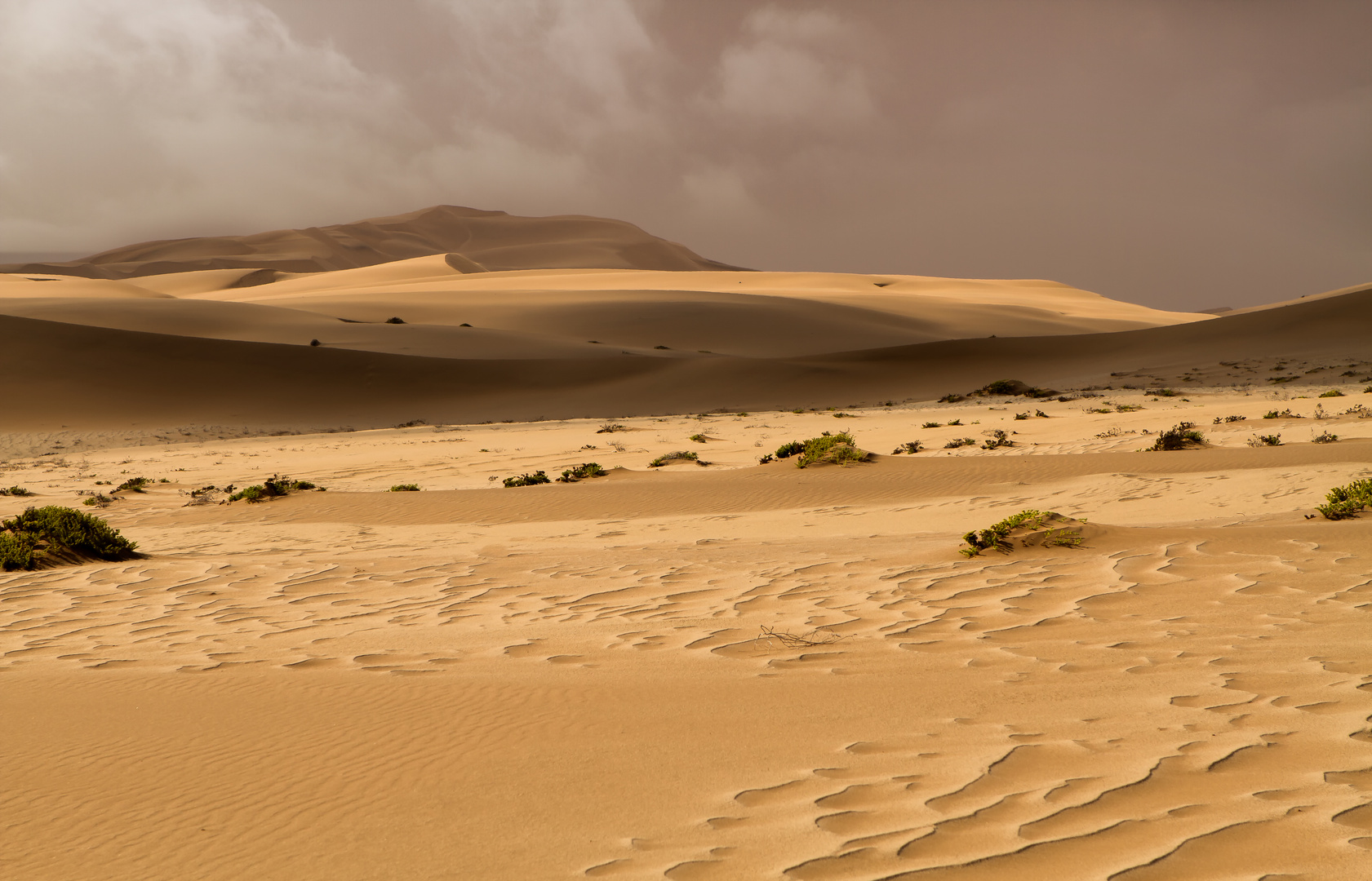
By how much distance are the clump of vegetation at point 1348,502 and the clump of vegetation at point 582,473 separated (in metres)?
9.21

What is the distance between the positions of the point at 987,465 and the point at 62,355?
30.8 m

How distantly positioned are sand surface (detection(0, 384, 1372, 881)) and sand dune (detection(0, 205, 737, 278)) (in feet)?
455

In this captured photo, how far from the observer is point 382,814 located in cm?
296

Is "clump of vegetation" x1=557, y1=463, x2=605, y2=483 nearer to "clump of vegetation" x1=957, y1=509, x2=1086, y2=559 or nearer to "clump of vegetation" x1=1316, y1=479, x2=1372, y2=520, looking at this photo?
"clump of vegetation" x1=957, y1=509, x2=1086, y2=559

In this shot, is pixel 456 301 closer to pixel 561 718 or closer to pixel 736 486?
pixel 736 486

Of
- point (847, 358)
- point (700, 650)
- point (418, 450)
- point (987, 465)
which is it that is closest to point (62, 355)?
point (418, 450)

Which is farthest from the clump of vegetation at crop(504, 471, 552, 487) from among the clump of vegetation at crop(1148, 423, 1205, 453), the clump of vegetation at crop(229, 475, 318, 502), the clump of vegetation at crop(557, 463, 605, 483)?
the clump of vegetation at crop(1148, 423, 1205, 453)

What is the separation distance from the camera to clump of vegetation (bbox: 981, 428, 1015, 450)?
16.4 meters

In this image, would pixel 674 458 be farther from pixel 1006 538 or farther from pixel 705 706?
pixel 705 706

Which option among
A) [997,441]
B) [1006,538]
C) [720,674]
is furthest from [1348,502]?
[997,441]

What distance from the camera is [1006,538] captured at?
752 cm

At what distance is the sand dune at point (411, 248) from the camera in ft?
475

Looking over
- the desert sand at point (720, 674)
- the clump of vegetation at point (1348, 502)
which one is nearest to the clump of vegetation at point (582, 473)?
the desert sand at point (720, 674)

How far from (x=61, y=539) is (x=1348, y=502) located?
10938mm
